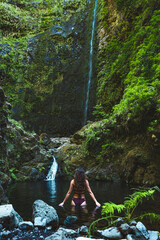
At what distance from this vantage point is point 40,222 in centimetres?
316

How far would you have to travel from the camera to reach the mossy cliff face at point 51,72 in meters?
20.7

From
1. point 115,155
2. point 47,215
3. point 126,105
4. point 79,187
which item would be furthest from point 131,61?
point 47,215

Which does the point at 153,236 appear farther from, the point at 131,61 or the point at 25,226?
the point at 131,61

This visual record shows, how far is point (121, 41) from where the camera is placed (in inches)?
610

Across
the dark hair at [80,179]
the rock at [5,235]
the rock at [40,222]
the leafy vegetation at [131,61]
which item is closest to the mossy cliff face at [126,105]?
the leafy vegetation at [131,61]

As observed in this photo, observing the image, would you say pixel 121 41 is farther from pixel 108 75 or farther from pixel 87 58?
pixel 87 58

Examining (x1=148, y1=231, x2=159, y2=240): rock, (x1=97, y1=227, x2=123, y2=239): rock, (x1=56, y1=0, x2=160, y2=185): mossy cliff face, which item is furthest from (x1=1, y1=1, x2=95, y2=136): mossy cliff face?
(x1=148, y1=231, x2=159, y2=240): rock

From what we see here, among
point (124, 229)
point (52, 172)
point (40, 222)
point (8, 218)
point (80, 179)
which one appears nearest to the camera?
point (124, 229)

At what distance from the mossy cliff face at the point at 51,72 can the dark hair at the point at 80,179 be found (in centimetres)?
1526

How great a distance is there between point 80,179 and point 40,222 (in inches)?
67.0

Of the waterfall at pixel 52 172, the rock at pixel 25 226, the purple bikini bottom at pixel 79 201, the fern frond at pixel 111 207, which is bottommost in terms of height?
the waterfall at pixel 52 172

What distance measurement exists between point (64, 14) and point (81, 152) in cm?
1973

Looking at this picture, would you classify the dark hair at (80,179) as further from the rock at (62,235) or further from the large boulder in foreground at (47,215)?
the rock at (62,235)

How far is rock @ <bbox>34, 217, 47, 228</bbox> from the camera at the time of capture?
309cm
